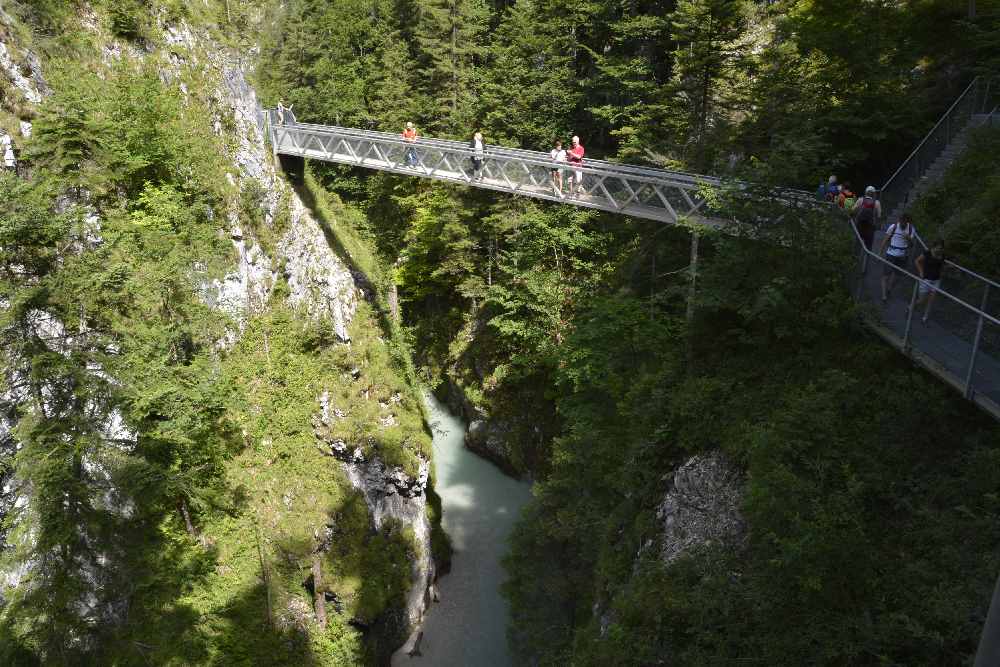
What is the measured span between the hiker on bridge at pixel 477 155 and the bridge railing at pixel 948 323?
9660 mm

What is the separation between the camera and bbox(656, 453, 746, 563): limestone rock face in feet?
25.9

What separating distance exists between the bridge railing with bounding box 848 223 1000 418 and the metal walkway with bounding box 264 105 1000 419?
12 millimetres

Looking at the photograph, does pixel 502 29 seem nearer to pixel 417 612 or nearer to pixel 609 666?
pixel 417 612

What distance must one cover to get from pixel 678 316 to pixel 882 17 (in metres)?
9.68

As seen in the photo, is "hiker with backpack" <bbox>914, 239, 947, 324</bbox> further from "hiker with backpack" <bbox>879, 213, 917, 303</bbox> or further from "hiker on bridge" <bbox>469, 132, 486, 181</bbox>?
"hiker on bridge" <bbox>469, 132, 486, 181</bbox>

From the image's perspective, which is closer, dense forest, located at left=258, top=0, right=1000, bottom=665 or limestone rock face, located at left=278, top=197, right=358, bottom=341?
dense forest, located at left=258, top=0, right=1000, bottom=665

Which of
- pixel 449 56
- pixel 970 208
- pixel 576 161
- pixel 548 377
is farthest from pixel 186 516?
pixel 449 56

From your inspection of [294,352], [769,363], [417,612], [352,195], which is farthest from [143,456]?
[352,195]

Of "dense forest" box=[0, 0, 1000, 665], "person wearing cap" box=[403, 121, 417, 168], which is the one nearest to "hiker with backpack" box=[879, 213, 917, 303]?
"dense forest" box=[0, 0, 1000, 665]

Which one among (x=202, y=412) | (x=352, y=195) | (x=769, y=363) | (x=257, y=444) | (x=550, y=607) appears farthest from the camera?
(x=352, y=195)

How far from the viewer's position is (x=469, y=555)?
1712 cm

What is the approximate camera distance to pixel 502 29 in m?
26.3

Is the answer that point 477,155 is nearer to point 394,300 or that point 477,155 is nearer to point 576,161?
point 576,161

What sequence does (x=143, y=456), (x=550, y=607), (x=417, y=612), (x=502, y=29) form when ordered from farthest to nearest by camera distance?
(x=502, y=29) → (x=417, y=612) → (x=550, y=607) → (x=143, y=456)
